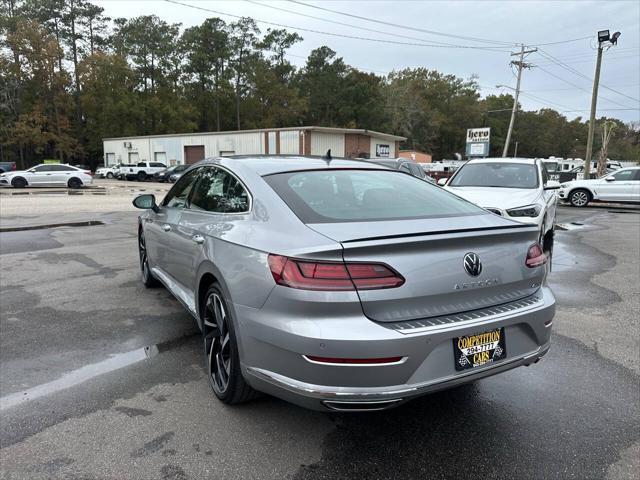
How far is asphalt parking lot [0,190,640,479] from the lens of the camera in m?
2.54

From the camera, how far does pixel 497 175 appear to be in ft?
30.7

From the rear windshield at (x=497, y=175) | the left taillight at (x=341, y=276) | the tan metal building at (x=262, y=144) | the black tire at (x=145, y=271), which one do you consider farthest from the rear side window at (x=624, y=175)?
the left taillight at (x=341, y=276)

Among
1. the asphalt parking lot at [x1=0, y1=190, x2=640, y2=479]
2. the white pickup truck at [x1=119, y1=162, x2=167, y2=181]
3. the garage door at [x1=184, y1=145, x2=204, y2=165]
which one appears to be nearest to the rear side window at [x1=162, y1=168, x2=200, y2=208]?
the asphalt parking lot at [x1=0, y1=190, x2=640, y2=479]

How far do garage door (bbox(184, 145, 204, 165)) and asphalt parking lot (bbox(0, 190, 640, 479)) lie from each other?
4117 cm

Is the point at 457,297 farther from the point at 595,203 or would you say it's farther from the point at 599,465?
the point at 595,203

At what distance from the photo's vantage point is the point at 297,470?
249 centimetres

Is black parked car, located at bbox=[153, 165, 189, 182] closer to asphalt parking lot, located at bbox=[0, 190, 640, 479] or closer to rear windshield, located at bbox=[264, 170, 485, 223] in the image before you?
asphalt parking lot, located at bbox=[0, 190, 640, 479]

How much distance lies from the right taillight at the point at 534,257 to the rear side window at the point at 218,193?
5.73 feet

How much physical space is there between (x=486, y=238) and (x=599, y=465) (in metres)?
1.33

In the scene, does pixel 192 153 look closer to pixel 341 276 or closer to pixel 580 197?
pixel 580 197

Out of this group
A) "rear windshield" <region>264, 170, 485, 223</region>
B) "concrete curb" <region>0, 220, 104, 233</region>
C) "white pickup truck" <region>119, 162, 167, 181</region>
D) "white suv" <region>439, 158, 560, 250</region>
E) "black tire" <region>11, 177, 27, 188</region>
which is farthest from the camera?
"white pickup truck" <region>119, 162, 167, 181</region>

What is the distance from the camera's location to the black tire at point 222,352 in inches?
114

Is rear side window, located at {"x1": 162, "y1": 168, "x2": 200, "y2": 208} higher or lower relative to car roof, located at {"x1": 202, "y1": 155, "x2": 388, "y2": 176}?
lower

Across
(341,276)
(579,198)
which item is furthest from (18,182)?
(341,276)
